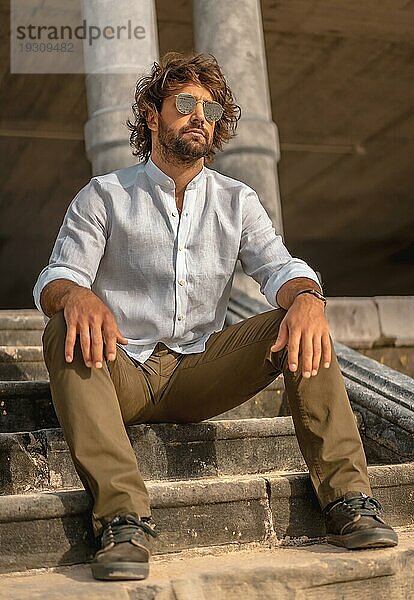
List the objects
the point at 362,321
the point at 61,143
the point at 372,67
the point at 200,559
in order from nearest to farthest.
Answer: the point at 200,559 < the point at 362,321 < the point at 372,67 < the point at 61,143

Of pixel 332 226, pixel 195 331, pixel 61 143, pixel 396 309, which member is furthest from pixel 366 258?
pixel 195 331

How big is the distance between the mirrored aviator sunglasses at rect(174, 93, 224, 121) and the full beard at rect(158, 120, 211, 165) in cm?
6

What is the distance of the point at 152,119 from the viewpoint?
104 inches

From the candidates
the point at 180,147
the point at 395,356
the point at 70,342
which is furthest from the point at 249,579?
the point at 395,356

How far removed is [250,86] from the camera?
14.8 ft

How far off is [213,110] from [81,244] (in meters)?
0.54

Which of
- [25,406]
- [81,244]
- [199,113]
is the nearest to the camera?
[81,244]

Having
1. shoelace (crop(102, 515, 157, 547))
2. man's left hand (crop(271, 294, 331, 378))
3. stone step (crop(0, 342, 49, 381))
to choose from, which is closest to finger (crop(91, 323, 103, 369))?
shoelace (crop(102, 515, 157, 547))

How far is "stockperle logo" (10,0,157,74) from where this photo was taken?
4.35m

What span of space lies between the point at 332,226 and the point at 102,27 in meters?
10.6

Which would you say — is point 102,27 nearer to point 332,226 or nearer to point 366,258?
point 332,226

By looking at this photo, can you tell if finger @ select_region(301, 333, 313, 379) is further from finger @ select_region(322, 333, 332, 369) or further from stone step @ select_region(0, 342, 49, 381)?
stone step @ select_region(0, 342, 49, 381)

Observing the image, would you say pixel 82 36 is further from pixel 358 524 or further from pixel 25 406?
pixel 358 524

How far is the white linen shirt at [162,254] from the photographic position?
2.48 m
